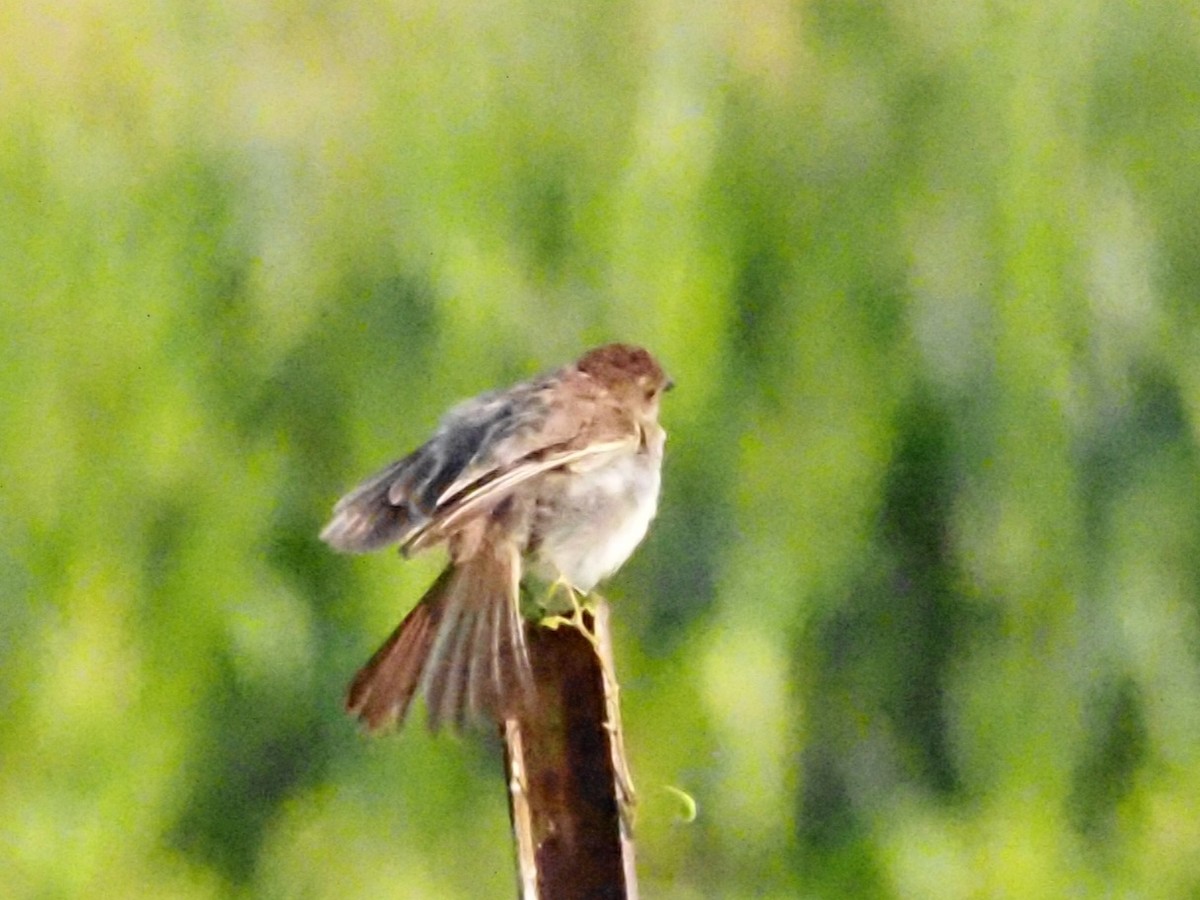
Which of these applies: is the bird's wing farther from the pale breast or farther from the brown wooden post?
the brown wooden post

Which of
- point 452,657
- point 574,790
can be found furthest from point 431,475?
point 574,790

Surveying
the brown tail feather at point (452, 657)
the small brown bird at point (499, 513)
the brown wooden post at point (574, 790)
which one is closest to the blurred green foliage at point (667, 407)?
the small brown bird at point (499, 513)

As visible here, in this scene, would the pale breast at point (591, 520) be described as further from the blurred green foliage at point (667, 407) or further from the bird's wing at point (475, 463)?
the blurred green foliage at point (667, 407)

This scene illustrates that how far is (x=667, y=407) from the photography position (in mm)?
1305

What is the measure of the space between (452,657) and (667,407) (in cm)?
54

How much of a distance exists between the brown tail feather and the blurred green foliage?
16.2 inches

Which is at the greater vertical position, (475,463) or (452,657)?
(475,463)

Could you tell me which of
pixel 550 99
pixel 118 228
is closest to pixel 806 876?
pixel 550 99

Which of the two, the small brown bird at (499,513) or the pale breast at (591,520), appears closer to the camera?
the small brown bird at (499,513)

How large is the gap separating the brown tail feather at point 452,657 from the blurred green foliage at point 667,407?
1.35 feet

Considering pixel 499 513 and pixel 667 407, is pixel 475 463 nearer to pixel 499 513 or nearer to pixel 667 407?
pixel 499 513

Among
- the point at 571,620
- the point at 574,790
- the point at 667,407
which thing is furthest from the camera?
the point at 667,407

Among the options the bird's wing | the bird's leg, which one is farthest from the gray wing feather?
the bird's leg

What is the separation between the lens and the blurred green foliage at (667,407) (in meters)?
1.28
